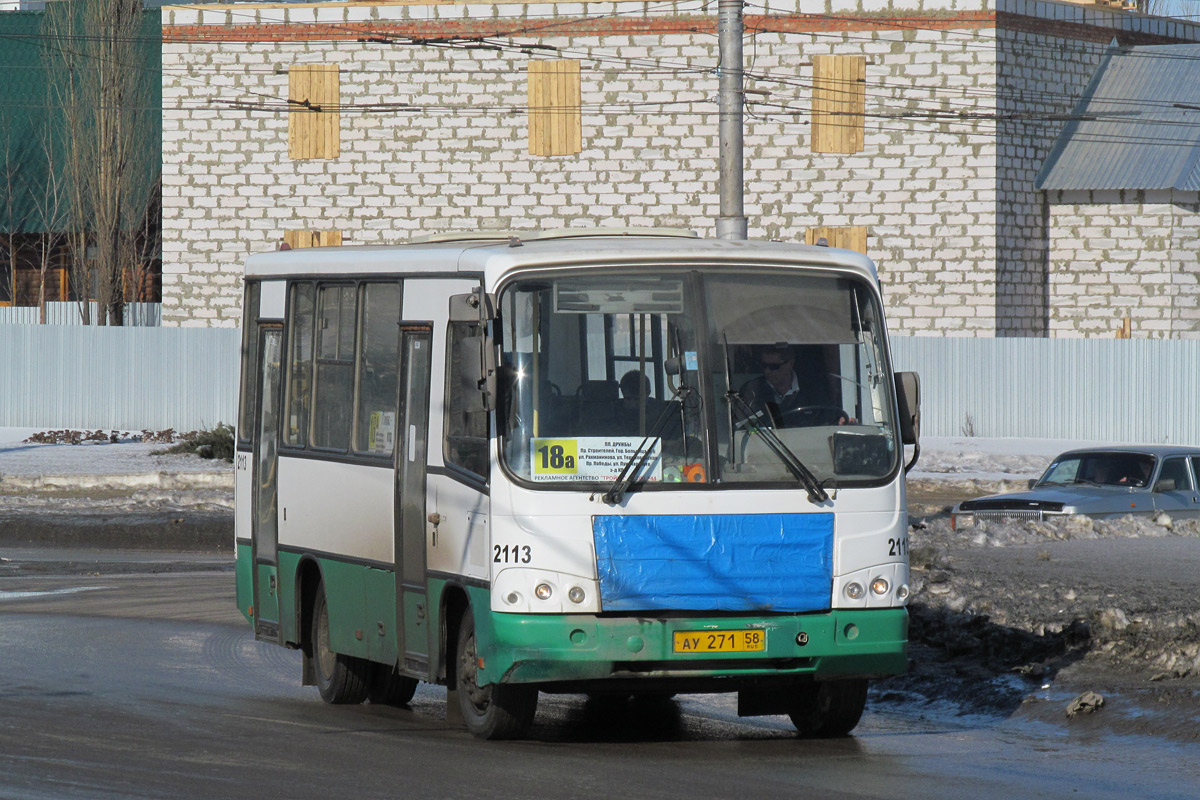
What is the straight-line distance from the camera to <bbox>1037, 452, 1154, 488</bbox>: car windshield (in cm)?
1900

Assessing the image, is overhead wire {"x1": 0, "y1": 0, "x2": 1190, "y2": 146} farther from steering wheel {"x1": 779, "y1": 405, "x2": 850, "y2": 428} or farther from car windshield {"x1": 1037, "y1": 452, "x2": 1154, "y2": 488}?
steering wheel {"x1": 779, "y1": 405, "x2": 850, "y2": 428}

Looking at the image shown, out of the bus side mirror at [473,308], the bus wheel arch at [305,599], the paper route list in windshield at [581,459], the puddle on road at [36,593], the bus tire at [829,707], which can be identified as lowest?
the puddle on road at [36,593]

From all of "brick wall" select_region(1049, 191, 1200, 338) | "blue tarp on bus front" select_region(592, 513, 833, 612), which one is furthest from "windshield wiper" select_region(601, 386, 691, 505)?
"brick wall" select_region(1049, 191, 1200, 338)

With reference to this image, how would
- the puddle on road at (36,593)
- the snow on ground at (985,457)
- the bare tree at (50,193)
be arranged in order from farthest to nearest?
the bare tree at (50,193) < the snow on ground at (985,457) < the puddle on road at (36,593)

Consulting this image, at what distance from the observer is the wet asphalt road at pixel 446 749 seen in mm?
8188

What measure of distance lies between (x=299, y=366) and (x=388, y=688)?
1927 mm

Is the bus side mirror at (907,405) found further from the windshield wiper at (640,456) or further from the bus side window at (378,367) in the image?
the bus side window at (378,367)

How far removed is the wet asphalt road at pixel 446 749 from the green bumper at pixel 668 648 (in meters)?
0.40

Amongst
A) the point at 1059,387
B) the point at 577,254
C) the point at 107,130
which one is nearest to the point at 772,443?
the point at 577,254

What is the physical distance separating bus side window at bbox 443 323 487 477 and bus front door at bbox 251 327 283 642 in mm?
2223

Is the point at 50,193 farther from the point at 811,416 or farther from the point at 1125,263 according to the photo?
the point at 811,416

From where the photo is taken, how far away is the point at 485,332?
9.19 m

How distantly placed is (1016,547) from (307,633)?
7.81 m

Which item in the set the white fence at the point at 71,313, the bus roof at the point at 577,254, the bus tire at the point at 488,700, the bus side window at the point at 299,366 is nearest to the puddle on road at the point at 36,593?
the bus side window at the point at 299,366
